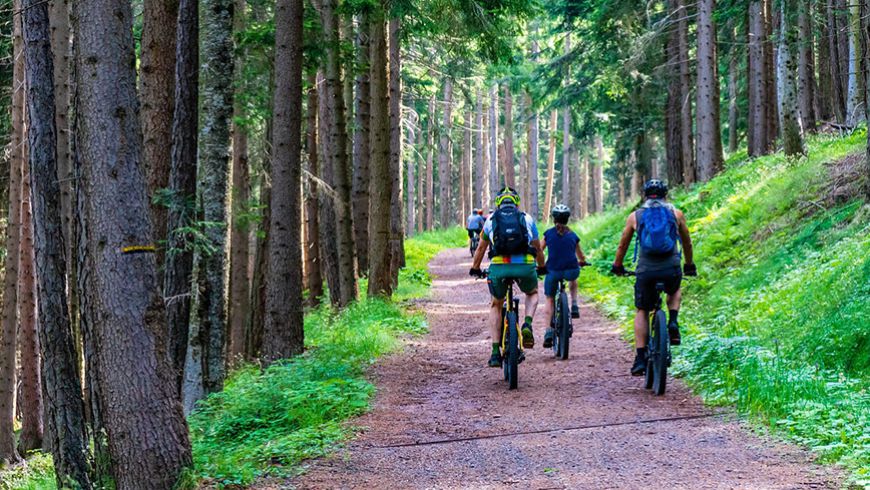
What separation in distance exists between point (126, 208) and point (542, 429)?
401cm

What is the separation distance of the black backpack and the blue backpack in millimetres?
1360

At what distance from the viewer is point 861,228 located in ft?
37.9

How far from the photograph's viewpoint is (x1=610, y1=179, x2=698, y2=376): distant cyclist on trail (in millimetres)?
8211

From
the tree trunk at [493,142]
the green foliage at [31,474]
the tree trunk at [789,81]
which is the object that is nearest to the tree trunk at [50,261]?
the green foliage at [31,474]

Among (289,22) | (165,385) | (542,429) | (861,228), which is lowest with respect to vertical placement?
(542,429)

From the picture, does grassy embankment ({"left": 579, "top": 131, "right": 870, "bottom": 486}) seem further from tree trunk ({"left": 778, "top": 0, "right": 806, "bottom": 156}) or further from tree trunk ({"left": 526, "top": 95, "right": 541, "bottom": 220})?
tree trunk ({"left": 526, "top": 95, "right": 541, "bottom": 220})

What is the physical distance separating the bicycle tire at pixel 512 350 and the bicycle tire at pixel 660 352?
1489 millimetres

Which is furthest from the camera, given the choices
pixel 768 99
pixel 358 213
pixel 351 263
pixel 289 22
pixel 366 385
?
pixel 768 99

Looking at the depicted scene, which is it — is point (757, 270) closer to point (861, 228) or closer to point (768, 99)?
point (861, 228)

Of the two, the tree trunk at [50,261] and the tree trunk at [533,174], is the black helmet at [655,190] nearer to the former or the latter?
the tree trunk at [50,261]

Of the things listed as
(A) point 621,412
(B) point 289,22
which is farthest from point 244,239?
(A) point 621,412

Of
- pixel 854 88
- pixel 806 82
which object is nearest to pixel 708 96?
pixel 806 82

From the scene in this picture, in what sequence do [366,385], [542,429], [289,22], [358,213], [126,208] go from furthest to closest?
[358,213]
[289,22]
[366,385]
[542,429]
[126,208]

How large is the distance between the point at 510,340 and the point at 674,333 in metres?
1.73
